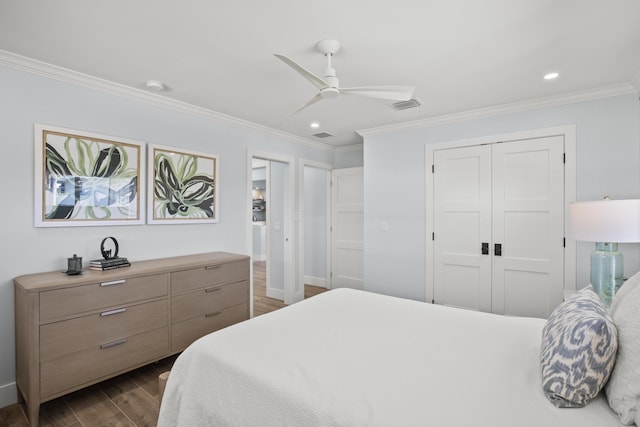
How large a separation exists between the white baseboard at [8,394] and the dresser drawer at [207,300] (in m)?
1.09

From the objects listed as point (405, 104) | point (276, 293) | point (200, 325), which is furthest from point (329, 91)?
point (276, 293)

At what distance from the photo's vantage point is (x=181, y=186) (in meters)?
3.22

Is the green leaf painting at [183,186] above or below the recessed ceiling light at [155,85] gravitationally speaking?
below

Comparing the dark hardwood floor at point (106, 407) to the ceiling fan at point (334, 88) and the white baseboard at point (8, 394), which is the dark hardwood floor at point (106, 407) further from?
the ceiling fan at point (334, 88)

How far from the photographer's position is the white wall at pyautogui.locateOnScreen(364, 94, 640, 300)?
2.81m

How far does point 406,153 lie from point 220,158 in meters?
2.29

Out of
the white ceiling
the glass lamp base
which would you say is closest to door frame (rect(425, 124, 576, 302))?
the white ceiling

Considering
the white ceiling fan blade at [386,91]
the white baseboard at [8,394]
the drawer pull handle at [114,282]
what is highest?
the white ceiling fan blade at [386,91]

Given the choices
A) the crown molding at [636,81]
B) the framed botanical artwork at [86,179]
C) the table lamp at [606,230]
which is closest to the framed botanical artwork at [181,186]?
the framed botanical artwork at [86,179]

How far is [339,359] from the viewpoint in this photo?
140 centimetres

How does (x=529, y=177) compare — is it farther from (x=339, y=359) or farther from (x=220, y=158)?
(x=220, y=158)

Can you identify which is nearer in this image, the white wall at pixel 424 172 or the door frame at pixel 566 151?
the white wall at pixel 424 172

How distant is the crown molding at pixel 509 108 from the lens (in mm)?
2817

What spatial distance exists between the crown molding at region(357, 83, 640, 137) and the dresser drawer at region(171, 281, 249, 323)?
2.60m
